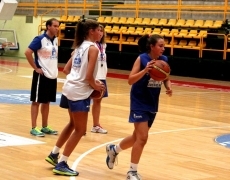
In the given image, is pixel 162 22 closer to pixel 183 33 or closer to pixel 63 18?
pixel 183 33

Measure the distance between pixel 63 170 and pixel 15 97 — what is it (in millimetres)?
6905

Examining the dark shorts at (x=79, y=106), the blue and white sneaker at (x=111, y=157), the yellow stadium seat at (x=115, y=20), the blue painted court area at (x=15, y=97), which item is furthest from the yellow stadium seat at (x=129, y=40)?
the dark shorts at (x=79, y=106)

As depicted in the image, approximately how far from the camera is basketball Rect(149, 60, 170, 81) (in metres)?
5.56

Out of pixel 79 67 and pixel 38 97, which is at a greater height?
pixel 79 67

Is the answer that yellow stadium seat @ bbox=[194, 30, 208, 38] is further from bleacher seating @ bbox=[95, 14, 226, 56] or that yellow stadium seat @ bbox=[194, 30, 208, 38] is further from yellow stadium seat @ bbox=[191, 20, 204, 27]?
yellow stadium seat @ bbox=[191, 20, 204, 27]

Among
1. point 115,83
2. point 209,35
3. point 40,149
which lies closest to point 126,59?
point 209,35

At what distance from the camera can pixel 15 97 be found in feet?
41.2

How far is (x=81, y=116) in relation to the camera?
588 centimetres

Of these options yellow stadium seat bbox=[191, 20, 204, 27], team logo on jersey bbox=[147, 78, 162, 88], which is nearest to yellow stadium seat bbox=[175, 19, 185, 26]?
yellow stadium seat bbox=[191, 20, 204, 27]

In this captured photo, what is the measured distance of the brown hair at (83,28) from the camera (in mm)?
5857

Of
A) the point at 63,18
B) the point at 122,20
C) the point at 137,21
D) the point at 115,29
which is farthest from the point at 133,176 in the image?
the point at 63,18

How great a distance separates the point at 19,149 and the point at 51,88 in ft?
4.84

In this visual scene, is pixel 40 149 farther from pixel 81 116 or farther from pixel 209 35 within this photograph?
pixel 209 35

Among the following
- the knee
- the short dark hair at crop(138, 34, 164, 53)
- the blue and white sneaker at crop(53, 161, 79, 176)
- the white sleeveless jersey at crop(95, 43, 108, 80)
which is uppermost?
the short dark hair at crop(138, 34, 164, 53)
